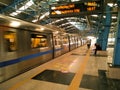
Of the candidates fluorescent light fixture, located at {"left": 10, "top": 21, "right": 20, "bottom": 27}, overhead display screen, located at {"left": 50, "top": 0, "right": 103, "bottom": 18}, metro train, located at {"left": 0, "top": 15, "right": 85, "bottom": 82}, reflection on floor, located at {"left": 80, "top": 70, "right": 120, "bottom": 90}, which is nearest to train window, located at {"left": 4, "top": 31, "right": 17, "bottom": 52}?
metro train, located at {"left": 0, "top": 15, "right": 85, "bottom": 82}

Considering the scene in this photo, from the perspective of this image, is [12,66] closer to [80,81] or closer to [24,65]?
[24,65]

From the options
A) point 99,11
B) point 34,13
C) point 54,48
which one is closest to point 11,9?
point 34,13

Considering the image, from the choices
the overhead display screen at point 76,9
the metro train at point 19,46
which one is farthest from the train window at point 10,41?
the overhead display screen at point 76,9

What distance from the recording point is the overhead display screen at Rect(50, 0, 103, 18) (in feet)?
32.1

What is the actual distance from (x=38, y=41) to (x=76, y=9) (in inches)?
137

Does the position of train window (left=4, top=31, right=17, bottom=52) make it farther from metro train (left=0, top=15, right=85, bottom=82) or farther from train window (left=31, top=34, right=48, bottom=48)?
train window (left=31, top=34, right=48, bottom=48)

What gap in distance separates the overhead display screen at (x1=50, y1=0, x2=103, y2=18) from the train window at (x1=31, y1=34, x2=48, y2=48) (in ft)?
6.71

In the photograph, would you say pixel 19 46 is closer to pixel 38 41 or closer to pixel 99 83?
pixel 38 41

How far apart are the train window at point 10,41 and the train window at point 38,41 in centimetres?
180

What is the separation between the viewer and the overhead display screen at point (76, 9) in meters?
9.78

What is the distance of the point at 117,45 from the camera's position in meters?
7.06

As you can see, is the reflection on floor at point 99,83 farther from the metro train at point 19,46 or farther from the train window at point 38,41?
the train window at point 38,41

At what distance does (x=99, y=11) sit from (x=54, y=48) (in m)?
4.42

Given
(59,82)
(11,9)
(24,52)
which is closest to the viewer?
(59,82)
